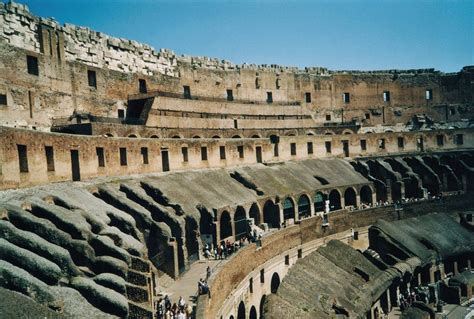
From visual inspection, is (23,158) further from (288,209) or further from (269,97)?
(269,97)

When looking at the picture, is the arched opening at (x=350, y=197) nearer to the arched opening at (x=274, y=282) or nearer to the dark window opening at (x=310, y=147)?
the dark window opening at (x=310, y=147)

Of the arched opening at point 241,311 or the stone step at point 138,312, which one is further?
the arched opening at point 241,311

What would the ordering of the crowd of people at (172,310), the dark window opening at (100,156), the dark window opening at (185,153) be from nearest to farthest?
the crowd of people at (172,310), the dark window opening at (100,156), the dark window opening at (185,153)

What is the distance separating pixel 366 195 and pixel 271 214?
11766 millimetres

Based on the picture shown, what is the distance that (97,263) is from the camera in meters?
13.3

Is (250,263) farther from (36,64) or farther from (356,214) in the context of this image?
(36,64)

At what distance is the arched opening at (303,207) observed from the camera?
32750mm

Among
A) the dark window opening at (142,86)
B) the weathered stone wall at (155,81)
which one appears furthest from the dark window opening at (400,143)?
the dark window opening at (142,86)

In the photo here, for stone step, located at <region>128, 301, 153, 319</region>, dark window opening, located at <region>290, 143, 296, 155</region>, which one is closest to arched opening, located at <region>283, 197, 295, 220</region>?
A: dark window opening, located at <region>290, 143, 296, 155</region>

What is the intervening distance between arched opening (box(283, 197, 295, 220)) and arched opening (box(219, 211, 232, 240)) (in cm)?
611

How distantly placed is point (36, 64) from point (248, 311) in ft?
61.2

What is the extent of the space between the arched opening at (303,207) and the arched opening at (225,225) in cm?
791

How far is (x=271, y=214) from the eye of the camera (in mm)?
31109

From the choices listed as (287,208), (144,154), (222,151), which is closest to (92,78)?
(144,154)
